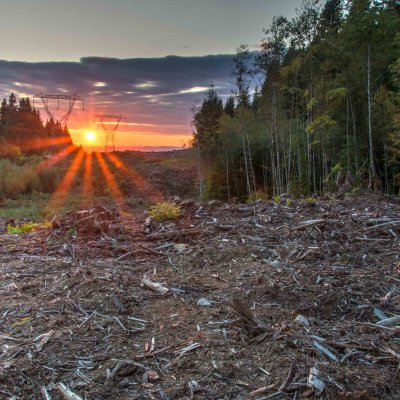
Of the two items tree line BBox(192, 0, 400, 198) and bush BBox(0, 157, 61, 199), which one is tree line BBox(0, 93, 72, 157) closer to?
bush BBox(0, 157, 61, 199)

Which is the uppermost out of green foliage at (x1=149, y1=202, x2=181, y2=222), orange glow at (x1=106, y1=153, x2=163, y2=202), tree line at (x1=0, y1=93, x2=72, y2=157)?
tree line at (x1=0, y1=93, x2=72, y2=157)

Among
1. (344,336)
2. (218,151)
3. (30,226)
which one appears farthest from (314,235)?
(218,151)

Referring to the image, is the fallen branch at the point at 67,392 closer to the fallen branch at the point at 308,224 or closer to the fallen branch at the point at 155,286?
the fallen branch at the point at 155,286

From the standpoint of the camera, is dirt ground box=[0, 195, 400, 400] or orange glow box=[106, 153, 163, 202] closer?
dirt ground box=[0, 195, 400, 400]

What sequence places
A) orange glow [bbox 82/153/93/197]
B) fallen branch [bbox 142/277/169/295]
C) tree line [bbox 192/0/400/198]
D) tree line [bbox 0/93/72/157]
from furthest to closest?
tree line [bbox 0/93/72/157]
orange glow [bbox 82/153/93/197]
tree line [bbox 192/0/400/198]
fallen branch [bbox 142/277/169/295]

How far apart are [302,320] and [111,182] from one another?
26.1 meters

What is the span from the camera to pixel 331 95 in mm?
13523

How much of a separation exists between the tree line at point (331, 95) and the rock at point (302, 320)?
15.9 ft

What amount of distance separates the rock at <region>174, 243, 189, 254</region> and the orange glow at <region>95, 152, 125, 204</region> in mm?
17213

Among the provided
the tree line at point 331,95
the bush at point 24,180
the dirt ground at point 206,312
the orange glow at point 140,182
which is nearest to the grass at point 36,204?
the bush at point 24,180

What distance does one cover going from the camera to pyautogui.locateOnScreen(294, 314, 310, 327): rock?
2.26 meters

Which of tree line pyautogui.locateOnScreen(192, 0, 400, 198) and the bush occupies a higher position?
tree line pyautogui.locateOnScreen(192, 0, 400, 198)

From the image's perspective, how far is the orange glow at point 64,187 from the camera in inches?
686

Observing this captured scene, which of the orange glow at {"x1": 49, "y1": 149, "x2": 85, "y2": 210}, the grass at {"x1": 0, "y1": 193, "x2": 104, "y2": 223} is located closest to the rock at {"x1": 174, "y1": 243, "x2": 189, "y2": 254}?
the grass at {"x1": 0, "y1": 193, "x2": 104, "y2": 223}
